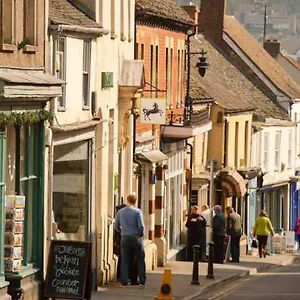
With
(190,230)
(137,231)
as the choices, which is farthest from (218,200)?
(137,231)

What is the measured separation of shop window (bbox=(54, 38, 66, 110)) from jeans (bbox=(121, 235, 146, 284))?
3460 millimetres

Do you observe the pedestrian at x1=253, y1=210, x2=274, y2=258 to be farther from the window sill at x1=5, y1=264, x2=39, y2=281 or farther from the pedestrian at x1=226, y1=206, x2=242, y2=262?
the window sill at x1=5, y1=264, x2=39, y2=281

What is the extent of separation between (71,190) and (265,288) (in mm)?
5841

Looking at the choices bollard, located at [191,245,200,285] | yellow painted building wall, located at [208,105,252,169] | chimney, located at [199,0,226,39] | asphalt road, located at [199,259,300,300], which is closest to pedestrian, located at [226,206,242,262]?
asphalt road, located at [199,259,300,300]

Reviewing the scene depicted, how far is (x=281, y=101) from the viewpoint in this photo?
64312 millimetres

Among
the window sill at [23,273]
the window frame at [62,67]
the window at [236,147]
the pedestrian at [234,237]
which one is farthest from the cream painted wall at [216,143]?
the window sill at [23,273]

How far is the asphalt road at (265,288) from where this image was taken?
28250mm

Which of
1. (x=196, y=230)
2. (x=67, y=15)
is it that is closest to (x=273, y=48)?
(x=196, y=230)

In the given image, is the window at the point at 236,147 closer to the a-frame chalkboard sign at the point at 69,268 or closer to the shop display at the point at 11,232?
the a-frame chalkboard sign at the point at 69,268

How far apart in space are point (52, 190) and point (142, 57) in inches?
391

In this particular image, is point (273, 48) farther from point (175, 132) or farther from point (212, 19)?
point (175, 132)

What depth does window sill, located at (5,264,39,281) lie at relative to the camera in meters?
22.1

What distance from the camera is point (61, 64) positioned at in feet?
82.9

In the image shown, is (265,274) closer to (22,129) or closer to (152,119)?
(152,119)
